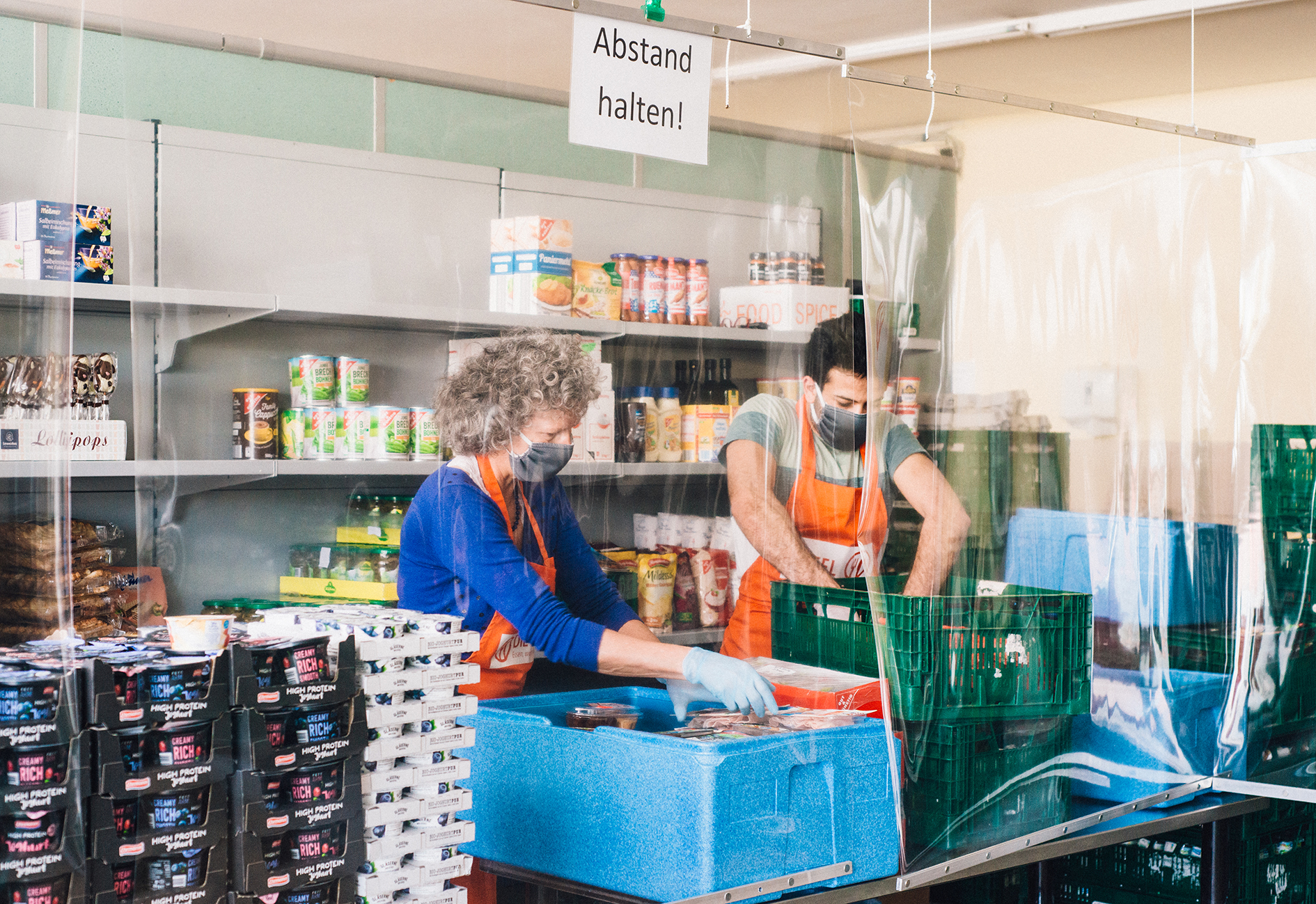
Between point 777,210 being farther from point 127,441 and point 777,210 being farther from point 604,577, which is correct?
point 127,441

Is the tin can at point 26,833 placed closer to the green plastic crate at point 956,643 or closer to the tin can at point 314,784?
the tin can at point 314,784

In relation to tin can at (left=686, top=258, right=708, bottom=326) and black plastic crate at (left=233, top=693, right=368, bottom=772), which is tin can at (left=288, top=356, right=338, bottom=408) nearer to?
tin can at (left=686, top=258, right=708, bottom=326)

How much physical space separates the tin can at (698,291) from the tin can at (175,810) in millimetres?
1448

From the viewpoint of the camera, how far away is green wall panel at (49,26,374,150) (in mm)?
1812

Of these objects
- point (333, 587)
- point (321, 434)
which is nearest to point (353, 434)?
point (321, 434)

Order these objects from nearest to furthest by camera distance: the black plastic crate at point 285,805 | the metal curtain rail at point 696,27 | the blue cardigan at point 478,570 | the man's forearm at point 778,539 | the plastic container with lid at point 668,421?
1. the black plastic crate at point 285,805
2. the metal curtain rail at point 696,27
3. the blue cardigan at point 478,570
4. the plastic container with lid at point 668,421
5. the man's forearm at point 778,539

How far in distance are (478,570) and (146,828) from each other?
2.99ft

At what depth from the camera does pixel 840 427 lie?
261cm

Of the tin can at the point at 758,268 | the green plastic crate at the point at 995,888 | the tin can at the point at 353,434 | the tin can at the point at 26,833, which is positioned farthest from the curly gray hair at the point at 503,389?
the green plastic crate at the point at 995,888

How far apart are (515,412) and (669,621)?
64cm

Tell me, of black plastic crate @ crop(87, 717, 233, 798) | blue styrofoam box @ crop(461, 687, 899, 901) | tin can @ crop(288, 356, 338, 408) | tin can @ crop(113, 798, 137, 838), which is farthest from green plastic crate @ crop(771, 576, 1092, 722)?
tin can @ crop(113, 798, 137, 838)

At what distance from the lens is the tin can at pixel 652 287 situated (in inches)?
101

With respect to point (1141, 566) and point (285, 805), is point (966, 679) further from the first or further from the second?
point (285, 805)

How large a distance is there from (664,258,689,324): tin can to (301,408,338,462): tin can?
0.70 m
